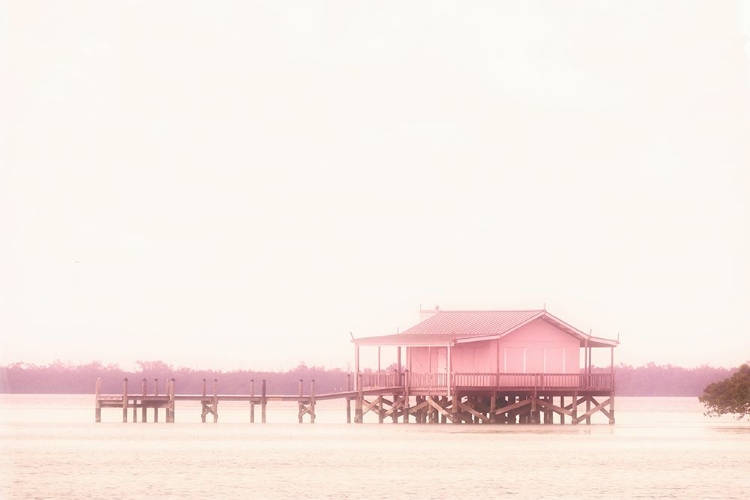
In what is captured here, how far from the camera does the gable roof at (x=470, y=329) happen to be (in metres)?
60.7

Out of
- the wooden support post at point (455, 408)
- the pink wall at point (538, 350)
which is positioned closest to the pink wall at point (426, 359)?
the wooden support post at point (455, 408)

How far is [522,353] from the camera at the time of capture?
6159 cm

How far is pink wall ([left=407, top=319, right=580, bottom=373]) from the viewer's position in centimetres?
6122

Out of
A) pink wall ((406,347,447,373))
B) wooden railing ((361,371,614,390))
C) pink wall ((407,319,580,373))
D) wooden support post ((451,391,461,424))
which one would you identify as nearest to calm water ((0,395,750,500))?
wooden support post ((451,391,461,424))

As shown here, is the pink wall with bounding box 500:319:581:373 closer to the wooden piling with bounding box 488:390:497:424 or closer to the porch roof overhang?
the wooden piling with bounding box 488:390:497:424

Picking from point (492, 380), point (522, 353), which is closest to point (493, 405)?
point (492, 380)

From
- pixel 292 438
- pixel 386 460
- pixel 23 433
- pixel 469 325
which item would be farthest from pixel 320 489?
pixel 469 325

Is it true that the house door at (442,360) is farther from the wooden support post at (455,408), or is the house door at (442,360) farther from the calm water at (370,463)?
the calm water at (370,463)

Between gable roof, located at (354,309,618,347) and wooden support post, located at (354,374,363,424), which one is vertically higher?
gable roof, located at (354,309,618,347)

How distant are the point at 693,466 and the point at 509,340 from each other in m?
22.1

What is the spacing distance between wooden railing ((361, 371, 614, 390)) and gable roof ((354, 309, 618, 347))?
1.51 meters

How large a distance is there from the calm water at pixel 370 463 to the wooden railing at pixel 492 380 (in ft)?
6.83

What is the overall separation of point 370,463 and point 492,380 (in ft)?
72.5

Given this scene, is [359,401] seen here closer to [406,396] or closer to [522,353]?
[406,396]
